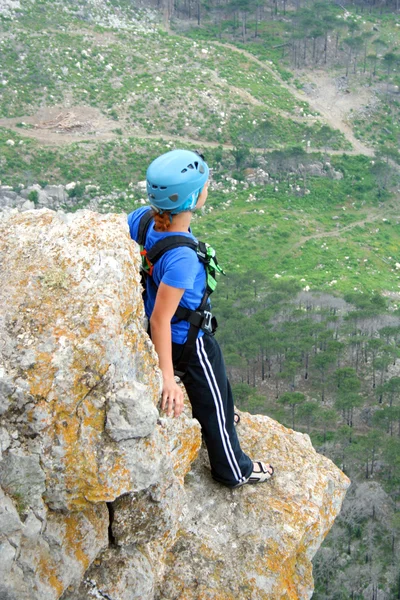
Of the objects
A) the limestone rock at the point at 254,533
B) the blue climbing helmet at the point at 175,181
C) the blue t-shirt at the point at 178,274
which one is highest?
the blue climbing helmet at the point at 175,181

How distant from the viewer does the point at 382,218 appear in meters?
55.2

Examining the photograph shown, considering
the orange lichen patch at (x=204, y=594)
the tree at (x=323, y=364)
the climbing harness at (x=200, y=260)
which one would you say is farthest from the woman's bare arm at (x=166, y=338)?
the tree at (x=323, y=364)

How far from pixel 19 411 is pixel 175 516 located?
6.13ft

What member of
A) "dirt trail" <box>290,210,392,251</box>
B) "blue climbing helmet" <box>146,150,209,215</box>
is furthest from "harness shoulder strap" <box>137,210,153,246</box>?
"dirt trail" <box>290,210,392,251</box>

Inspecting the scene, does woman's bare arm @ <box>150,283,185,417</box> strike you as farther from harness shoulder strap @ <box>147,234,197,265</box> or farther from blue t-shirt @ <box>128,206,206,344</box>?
harness shoulder strap @ <box>147,234,197,265</box>

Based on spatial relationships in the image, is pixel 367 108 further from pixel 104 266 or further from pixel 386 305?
pixel 104 266

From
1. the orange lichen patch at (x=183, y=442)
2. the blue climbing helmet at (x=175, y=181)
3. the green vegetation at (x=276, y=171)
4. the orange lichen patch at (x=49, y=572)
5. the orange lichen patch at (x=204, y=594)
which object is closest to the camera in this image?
the orange lichen patch at (x=49, y=572)

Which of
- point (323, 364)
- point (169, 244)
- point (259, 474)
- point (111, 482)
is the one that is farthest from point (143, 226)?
point (323, 364)

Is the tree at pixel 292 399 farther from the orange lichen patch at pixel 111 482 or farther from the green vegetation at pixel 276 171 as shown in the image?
the orange lichen patch at pixel 111 482

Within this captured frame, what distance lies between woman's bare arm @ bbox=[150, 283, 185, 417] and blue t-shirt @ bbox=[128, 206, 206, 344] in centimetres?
10

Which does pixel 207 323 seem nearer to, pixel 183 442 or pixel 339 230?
pixel 183 442

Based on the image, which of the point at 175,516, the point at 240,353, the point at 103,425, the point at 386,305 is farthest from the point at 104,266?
the point at 386,305

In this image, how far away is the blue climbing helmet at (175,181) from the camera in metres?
5.55

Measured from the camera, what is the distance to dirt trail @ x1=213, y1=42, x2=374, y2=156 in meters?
65.2
